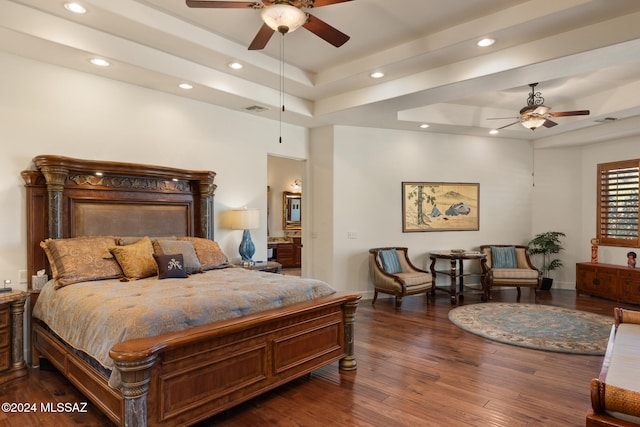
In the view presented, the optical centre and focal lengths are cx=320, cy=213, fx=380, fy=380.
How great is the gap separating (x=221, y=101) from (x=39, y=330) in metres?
3.21

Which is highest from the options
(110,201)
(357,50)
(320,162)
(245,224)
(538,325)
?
(357,50)

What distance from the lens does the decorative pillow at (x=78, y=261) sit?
10.7 ft

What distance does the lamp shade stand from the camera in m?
4.92

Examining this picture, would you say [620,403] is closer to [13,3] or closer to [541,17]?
[541,17]

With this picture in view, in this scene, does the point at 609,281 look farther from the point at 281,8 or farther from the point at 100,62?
the point at 100,62

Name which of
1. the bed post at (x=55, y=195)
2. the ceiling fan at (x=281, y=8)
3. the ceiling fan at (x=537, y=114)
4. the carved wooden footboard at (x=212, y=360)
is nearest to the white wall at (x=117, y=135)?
the bed post at (x=55, y=195)

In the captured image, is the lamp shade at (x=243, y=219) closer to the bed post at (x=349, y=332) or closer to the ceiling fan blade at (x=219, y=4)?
the bed post at (x=349, y=332)

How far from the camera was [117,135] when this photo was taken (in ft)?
13.9

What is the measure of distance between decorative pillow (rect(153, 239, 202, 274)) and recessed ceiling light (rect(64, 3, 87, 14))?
84.8 inches

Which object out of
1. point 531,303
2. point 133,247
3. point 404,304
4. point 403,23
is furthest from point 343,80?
point 531,303

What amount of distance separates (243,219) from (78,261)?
1968 mm

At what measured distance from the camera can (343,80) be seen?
Result: 4809 millimetres

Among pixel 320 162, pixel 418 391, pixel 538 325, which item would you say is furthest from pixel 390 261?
pixel 418 391

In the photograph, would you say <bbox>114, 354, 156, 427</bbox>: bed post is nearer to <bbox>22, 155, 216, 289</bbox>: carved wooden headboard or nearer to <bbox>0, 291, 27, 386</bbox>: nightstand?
<bbox>0, 291, 27, 386</bbox>: nightstand
